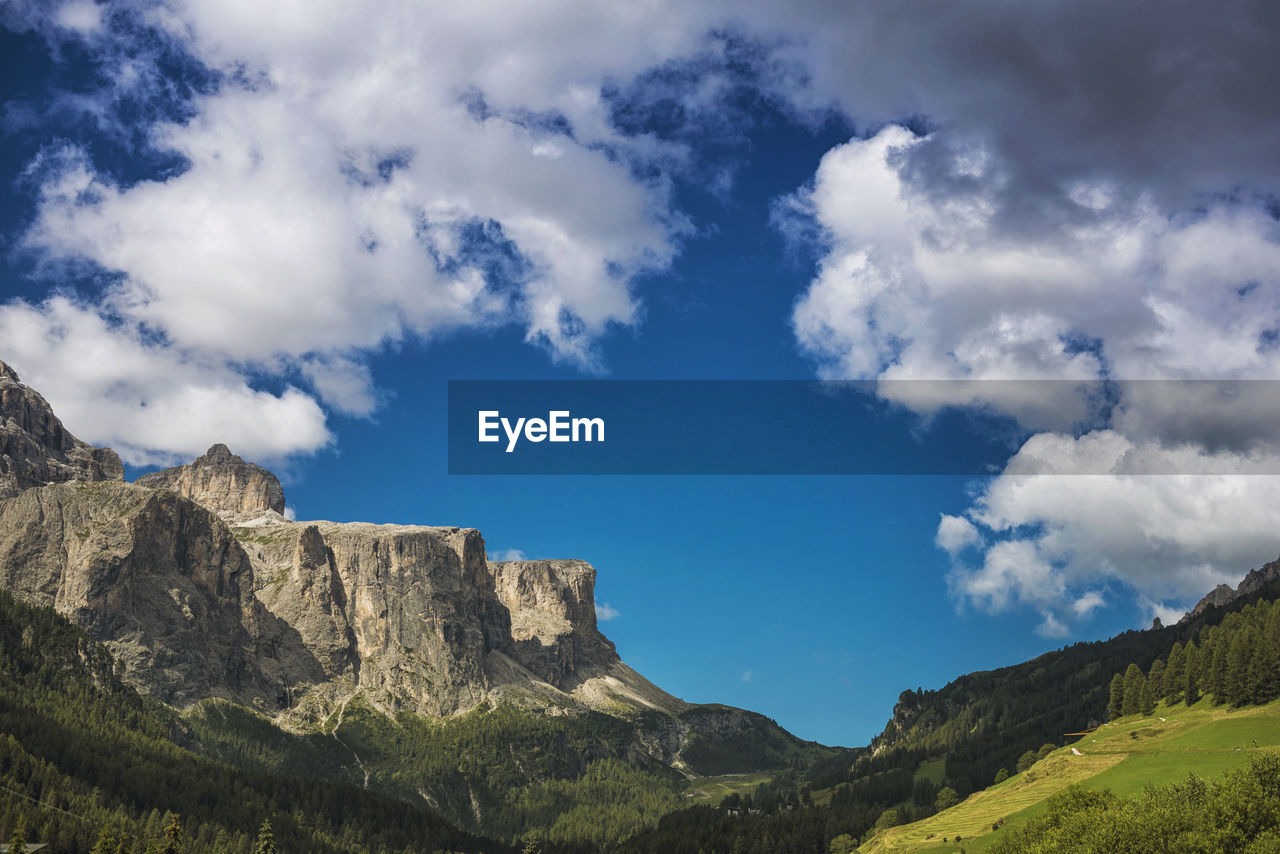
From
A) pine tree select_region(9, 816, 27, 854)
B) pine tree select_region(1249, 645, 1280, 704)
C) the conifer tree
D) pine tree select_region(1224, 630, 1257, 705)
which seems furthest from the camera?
the conifer tree

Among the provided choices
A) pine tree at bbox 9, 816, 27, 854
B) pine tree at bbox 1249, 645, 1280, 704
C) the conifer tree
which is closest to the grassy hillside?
the conifer tree

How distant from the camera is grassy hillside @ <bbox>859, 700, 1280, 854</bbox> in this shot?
509 ft

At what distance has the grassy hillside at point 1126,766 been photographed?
155m

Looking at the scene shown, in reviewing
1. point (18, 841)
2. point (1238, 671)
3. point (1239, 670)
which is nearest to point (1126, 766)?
point (1238, 671)

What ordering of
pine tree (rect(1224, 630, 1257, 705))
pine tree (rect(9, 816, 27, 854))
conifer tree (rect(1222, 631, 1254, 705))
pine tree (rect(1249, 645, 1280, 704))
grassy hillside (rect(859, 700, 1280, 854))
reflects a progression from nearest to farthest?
grassy hillside (rect(859, 700, 1280, 854)) < pine tree (rect(1249, 645, 1280, 704)) < pine tree (rect(9, 816, 27, 854)) < pine tree (rect(1224, 630, 1257, 705)) < conifer tree (rect(1222, 631, 1254, 705))

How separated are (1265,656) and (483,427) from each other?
146 meters

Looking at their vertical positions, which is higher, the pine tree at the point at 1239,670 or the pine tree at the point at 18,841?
the pine tree at the point at 1239,670

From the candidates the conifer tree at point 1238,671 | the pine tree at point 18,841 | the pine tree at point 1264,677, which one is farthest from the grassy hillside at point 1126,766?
the pine tree at point 18,841

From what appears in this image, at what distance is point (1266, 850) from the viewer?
4087 inches

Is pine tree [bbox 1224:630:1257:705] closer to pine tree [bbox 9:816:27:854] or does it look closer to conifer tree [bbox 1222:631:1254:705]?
conifer tree [bbox 1222:631:1254:705]

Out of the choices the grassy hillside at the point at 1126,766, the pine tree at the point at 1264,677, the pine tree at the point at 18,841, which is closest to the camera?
the grassy hillside at the point at 1126,766

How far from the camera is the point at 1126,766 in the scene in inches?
6560

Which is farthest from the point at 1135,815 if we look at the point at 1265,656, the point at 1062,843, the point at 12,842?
the point at 12,842

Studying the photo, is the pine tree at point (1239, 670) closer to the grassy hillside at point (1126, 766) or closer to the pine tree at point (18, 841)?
the grassy hillside at point (1126, 766)
